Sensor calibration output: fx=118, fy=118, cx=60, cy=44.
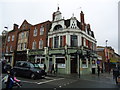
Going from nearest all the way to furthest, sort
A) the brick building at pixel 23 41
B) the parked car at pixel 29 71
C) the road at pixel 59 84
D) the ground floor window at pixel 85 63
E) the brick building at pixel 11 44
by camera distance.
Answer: the road at pixel 59 84 < the parked car at pixel 29 71 < the ground floor window at pixel 85 63 < the brick building at pixel 23 41 < the brick building at pixel 11 44

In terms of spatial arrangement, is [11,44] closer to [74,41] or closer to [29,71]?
[74,41]

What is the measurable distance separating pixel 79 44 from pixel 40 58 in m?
8.33

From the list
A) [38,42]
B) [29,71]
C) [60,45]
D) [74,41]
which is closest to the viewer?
[29,71]

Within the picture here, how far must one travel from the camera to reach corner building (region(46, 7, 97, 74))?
65.6 ft

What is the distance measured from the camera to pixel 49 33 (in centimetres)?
2325

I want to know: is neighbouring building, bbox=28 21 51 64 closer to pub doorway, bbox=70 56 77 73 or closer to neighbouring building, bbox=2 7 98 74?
neighbouring building, bbox=2 7 98 74

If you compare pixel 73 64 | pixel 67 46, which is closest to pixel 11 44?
pixel 67 46

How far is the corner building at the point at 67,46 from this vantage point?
20000 mm

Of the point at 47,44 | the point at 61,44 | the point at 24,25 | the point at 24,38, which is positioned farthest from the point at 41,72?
the point at 24,25

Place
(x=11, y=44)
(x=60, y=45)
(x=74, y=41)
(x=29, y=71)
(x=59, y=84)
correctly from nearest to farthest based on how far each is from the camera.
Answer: (x=59, y=84)
(x=29, y=71)
(x=74, y=41)
(x=60, y=45)
(x=11, y=44)

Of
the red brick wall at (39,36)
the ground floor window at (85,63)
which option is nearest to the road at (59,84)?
the ground floor window at (85,63)

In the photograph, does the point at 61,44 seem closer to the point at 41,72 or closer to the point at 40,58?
the point at 40,58

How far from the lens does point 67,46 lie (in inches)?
797

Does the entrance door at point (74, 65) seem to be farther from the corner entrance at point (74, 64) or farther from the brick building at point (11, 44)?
the brick building at point (11, 44)
